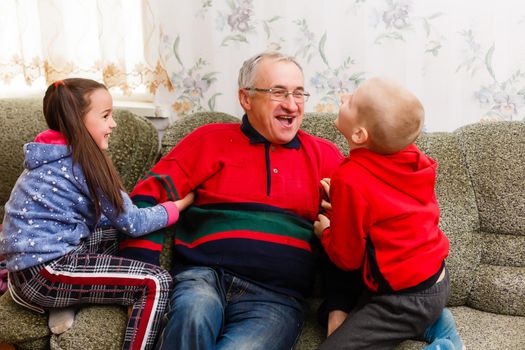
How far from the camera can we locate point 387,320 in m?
1.40

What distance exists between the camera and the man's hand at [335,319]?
153 cm

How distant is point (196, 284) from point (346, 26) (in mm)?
1163

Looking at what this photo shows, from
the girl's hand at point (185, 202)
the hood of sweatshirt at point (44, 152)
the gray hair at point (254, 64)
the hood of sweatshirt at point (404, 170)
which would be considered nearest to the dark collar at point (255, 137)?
the gray hair at point (254, 64)

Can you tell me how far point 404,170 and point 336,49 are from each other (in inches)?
33.5

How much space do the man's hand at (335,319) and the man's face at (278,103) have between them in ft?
1.87

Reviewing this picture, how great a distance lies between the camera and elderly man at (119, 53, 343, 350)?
5.18ft

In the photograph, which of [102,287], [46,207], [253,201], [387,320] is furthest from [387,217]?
[46,207]

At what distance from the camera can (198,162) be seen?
1.76 metres

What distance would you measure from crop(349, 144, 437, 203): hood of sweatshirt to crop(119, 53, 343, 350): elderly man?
1.16 ft

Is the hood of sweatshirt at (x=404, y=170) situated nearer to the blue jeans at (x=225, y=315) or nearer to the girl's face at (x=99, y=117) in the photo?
the blue jeans at (x=225, y=315)

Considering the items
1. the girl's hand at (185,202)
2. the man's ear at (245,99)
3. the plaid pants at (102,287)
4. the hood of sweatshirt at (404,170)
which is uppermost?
the man's ear at (245,99)

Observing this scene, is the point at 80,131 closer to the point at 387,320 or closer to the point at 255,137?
the point at 255,137

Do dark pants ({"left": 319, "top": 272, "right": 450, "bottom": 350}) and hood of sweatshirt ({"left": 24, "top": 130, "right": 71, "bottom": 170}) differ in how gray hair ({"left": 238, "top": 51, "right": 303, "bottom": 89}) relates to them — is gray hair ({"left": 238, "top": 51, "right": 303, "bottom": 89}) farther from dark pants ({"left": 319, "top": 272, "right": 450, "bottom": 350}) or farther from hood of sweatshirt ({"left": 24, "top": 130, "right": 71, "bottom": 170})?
dark pants ({"left": 319, "top": 272, "right": 450, "bottom": 350})

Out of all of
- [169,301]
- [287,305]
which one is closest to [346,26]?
[287,305]
